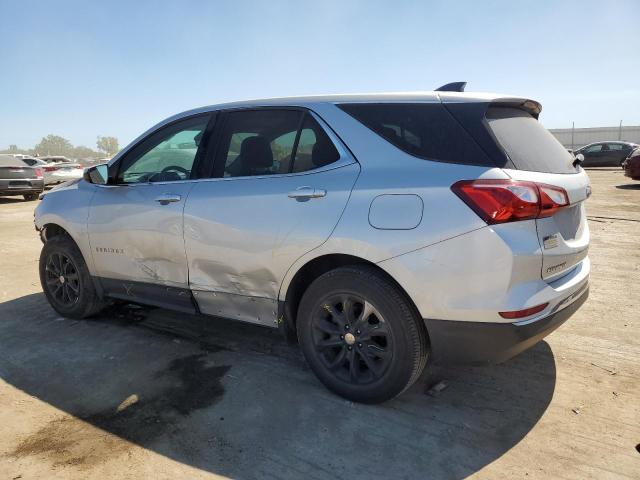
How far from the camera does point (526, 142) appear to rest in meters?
2.73

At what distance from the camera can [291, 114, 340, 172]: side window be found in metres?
2.94

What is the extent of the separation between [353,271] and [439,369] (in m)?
1.13

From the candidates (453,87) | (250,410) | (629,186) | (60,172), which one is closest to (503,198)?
(453,87)

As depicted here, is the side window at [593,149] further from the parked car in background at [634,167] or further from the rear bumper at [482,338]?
the rear bumper at [482,338]

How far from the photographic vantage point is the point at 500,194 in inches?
93.0

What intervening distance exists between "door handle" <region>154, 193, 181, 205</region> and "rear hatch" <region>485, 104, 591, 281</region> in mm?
2146

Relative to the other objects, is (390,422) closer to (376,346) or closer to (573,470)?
(376,346)

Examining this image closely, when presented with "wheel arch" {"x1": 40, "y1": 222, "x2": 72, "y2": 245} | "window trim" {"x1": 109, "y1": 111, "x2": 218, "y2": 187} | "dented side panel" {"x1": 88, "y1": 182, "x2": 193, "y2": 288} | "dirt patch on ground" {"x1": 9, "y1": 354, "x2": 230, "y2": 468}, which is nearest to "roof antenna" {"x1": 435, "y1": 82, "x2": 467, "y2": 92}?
"window trim" {"x1": 109, "y1": 111, "x2": 218, "y2": 187}

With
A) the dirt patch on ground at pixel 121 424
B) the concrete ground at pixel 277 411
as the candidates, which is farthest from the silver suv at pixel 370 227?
the dirt patch on ground at pixel 121 424

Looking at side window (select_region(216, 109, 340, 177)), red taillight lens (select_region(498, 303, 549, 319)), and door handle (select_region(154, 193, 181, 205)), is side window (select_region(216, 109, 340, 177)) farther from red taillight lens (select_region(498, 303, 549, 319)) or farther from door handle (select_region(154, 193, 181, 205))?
red taillight lens (select_region(498, 303, 549, 319))

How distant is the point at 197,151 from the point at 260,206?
2.84 feet

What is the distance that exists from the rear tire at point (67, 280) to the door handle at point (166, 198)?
124 cm

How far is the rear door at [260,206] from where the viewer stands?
2.88 meters

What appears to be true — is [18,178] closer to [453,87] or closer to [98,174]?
[98,174]
